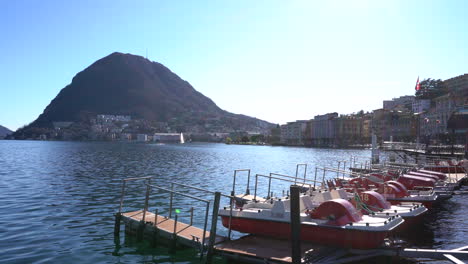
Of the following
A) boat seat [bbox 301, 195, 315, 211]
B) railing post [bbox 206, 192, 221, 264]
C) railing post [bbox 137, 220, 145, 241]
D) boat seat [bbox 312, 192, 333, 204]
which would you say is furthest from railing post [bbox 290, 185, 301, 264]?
railing post [bbox 137, 220, 145, 241]

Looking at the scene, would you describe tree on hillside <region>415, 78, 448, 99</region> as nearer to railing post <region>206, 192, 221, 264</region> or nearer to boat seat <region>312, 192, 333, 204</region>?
boat seat <region>312, 192, 333, 204</region>

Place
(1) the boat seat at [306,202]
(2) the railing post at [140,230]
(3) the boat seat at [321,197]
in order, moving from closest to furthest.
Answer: (1) the boat seat at [306,202]
(2) the railing post at [140,230]
(3) the boat seat at [321,197]

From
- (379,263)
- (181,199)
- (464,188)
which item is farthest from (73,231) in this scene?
(464,188)

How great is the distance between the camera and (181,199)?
2756cm

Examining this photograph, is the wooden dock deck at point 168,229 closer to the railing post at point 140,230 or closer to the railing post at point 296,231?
the railing post at point 140,230

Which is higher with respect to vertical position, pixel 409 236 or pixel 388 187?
pixel 388 187

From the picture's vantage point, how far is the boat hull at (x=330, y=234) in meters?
12.7

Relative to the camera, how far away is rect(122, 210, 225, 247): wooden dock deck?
14.2m

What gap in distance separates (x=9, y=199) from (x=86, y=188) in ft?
22.8

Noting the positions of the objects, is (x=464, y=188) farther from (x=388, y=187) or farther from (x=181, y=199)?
(x=181, y=199)

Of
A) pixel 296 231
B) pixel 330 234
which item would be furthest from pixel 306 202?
pixel 296 231

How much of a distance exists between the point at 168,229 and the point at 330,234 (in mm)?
6581

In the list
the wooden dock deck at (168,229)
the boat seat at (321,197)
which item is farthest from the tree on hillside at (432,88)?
the wooden dock deck at (168,229)

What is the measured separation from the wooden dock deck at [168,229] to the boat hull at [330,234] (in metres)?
1.91
